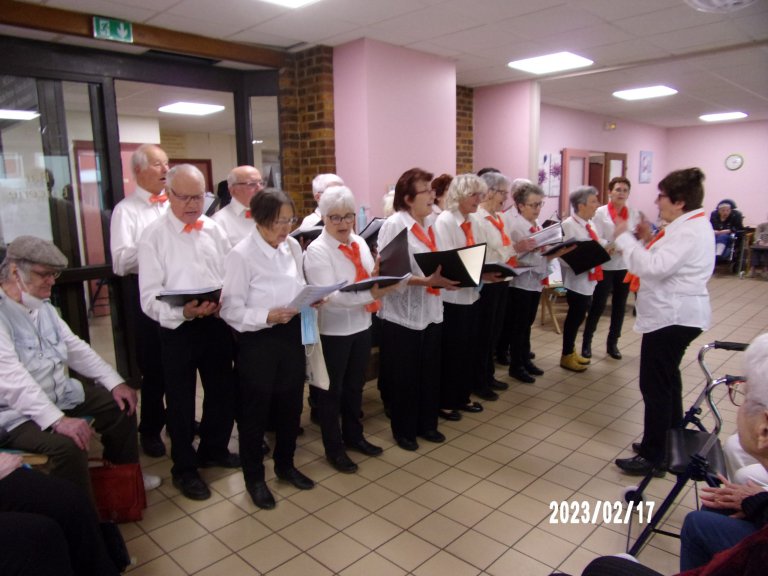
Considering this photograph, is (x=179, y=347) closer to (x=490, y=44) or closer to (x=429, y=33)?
(x=429, y=33)

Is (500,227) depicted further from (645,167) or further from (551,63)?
(645,167)

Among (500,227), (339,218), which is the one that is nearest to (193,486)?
(339,218)

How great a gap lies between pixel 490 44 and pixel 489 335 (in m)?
2.90

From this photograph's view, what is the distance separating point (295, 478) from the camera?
9.59 ft

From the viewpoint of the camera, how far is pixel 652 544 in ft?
7.99

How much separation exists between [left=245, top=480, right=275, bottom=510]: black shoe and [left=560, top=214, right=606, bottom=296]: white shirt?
298 centimetres

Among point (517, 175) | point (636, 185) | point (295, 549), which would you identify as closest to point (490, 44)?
point (517, 175)

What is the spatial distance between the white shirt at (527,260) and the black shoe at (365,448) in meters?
1.82

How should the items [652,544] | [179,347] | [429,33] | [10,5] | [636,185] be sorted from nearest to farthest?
1. [652,544]
2. [179,347]
3. [10,5]
4. [429,33]
5. [636,185]

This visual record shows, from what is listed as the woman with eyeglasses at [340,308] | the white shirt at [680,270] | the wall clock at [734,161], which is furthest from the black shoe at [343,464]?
the wall clock at [734,161]

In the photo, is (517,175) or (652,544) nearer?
(652,544)

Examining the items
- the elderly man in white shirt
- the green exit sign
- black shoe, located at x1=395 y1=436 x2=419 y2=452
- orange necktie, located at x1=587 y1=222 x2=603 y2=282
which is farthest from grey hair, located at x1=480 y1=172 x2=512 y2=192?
the green exit sign

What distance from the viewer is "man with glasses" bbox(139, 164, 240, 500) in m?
2.60

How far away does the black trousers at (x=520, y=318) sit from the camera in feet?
14.5
